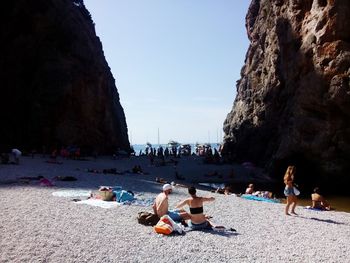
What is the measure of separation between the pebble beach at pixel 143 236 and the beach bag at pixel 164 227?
16 cm

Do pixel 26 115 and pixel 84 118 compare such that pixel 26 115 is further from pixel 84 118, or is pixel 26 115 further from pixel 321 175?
pixel 321 175

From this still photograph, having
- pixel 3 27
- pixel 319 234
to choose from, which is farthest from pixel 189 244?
pixel 3 27

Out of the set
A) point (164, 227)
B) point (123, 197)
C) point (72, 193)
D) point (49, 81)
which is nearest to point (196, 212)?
point (164, 227)

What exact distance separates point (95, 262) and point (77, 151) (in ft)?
100

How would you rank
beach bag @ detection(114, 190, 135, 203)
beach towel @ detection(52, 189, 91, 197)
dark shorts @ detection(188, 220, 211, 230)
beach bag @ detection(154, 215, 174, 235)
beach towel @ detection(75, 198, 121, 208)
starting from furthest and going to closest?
beach towel @ detection(52, 189, 91, 197) → beach bag @ detection(114, 190, 135, 203) → beach towel @ detection(75, 198, 121, 208) → dark shorts @ detection(188, 220, 211, 230) → beach bag @ detection(154, 215, 174, 235)

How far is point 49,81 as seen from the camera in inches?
1718

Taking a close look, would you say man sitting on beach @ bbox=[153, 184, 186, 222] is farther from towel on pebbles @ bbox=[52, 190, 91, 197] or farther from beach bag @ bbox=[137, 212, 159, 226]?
towel on pebbles @ bbox=[52, 190, 91, 197]

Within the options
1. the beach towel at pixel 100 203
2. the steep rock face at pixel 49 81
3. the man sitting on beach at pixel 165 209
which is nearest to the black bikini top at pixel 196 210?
the man sitting on beach at pixel 165 209

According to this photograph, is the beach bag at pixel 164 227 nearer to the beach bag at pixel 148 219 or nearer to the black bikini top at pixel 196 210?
the beach bag at pixel 148 219

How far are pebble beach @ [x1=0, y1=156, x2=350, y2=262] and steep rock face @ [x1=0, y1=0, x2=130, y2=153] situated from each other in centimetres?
2680

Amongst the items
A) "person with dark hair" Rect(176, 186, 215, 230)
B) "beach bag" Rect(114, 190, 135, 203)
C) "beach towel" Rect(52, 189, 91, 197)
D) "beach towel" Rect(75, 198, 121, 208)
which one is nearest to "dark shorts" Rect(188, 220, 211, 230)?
"person with dark hair" Rect(176, 186, 215, 230)

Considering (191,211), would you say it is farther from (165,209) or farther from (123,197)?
(123,197)

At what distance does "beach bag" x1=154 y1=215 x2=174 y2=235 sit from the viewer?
10773 mm

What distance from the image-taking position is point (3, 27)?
4625 centimetres
